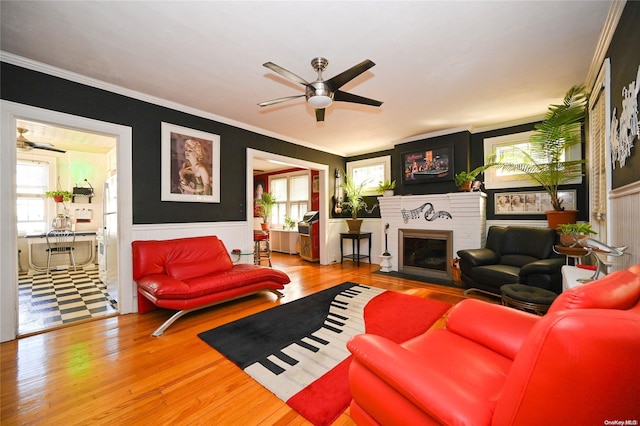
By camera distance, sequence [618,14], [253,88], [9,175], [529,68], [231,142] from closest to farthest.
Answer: [618,14] → [9,175] → [529,68] → [253,88] → [231,142]

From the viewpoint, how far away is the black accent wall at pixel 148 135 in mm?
2551

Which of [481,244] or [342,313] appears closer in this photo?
[342,313]

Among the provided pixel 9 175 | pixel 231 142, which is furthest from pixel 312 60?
pixel 9 175

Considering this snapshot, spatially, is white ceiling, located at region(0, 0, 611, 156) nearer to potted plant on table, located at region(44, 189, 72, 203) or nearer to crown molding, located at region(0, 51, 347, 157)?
crown molding, located at region(0, 51, 347, 157)

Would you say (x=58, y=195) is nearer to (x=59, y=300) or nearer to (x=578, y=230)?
(x=59, y=300)

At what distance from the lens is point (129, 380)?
186cm

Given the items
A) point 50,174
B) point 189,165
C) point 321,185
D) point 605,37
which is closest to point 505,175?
point 605,37

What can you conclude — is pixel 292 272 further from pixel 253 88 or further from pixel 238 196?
pixel 253 88

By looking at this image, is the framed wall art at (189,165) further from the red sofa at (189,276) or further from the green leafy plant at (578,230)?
the green leafy plant at (578,230)

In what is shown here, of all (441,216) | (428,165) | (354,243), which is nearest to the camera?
(441,216)

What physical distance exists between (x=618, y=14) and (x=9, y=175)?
207 inches

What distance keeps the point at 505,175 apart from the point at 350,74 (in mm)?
3675

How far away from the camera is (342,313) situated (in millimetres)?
3057

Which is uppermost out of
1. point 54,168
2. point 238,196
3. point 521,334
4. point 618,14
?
point 618,14
